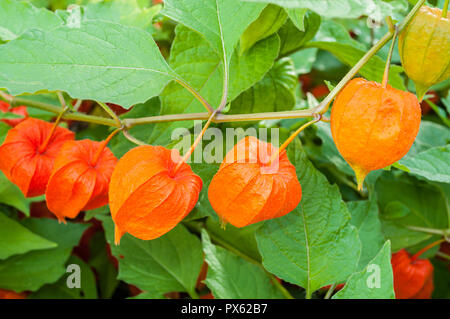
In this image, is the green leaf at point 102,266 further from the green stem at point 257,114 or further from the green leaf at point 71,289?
the green stem at point 257,114

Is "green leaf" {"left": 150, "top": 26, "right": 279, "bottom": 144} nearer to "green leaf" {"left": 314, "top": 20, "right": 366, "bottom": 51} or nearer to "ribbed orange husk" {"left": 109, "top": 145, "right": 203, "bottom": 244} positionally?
"ribbed orange husk" {"left": 109, "top": 145, "right": 203, "bottom": 244}

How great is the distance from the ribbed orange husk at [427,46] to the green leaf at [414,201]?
313 mm

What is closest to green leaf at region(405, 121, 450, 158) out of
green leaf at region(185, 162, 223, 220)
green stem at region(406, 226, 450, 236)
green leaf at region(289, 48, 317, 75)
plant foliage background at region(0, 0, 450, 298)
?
plant foliage background at region(0, 0, 450, 298)

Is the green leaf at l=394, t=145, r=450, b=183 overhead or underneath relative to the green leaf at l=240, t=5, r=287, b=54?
underneath

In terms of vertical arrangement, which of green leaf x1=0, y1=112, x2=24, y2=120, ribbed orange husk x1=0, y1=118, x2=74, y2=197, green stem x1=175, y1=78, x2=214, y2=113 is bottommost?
ribbed orange husk x1=0, y1=118, x2=74, y2=197

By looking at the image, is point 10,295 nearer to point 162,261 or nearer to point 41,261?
point 41,261

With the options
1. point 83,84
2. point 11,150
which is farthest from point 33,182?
point 83,84

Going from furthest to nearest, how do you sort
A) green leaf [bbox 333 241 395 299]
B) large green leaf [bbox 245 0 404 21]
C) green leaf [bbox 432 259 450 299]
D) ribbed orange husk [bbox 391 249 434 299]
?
green leaf [bbox 432 259 450 299] < ribbed orange husk [bbox 391 249 434 299] < green leaf [bbox 333 241 395 299] < large green leaf [bbox 245 0 404 21]

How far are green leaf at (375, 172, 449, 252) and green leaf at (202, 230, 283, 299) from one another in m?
0.22

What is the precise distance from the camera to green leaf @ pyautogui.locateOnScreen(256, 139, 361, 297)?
1.62ft

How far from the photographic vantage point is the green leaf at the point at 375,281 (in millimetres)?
416

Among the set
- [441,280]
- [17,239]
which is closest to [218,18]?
[17,239]

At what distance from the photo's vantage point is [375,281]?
1.38ft

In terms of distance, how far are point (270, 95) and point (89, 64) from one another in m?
0.27
